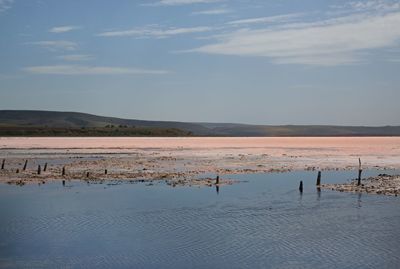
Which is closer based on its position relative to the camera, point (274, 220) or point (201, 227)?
point (201, 227)

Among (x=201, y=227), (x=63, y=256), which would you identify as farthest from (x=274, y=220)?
(x=63, y=256)

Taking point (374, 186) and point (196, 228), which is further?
point (374, 186)

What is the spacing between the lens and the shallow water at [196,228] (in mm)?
19484

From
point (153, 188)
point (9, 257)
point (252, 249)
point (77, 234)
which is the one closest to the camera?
point (9, 257)

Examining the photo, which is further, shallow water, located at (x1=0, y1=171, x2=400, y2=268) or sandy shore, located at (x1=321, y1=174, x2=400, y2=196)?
sandy shore, located at (x1=321, y1=174, x2=400, y2=196)

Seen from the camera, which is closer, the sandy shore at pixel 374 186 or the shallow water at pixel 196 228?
the shallow water at pixel 196 228

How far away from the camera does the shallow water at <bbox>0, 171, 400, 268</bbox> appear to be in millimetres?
19484

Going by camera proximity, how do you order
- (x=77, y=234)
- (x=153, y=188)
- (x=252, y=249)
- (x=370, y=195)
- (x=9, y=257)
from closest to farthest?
(x=9, y=257) → (x=252, y=249) → (x=77, y=234) → (x=370, y=195) → (x=153, y=188)

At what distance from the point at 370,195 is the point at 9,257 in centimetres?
2257

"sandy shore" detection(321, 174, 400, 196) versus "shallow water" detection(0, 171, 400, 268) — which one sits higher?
"sandy shore" detection(321, 174, 400, 196)

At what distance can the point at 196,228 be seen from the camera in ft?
81.0

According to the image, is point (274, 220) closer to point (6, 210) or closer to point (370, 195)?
point (370, 195)

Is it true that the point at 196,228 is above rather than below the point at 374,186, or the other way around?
below

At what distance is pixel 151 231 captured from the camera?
2423 cm
